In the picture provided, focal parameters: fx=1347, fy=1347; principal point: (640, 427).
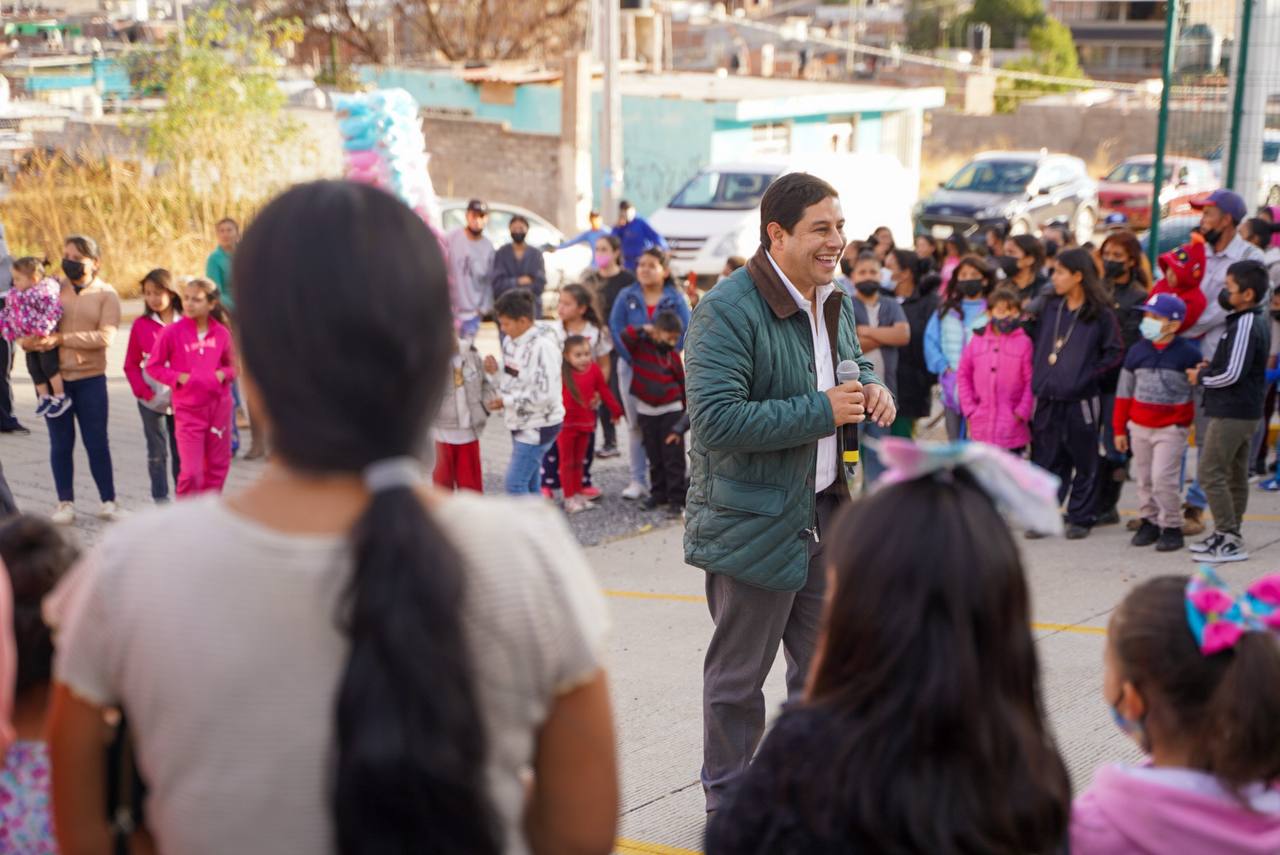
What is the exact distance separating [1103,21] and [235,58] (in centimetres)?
6108

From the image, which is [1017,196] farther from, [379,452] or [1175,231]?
[379,452]

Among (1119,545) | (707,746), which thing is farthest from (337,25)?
(707,746)

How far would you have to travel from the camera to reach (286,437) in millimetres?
1616

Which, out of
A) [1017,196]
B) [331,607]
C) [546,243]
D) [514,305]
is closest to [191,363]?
[514,305]

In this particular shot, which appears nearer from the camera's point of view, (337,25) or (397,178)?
(397,178)

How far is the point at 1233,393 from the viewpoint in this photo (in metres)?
7.05

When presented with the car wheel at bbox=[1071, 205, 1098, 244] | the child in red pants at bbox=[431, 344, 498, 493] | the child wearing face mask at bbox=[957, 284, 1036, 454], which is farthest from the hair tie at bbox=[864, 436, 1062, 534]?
the car wheel at bbox=[1071, 205, 1098, 244]

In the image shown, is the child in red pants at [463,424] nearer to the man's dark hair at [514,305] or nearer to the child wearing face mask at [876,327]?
the man's dark hair at [514,305]

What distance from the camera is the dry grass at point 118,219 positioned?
712 inches

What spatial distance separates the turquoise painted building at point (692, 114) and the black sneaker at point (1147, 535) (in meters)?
19.3

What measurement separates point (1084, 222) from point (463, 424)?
20.4 metres

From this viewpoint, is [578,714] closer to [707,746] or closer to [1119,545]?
[707,746]

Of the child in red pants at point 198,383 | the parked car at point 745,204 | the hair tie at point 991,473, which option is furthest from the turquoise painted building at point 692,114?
the hair tie at point 991,473

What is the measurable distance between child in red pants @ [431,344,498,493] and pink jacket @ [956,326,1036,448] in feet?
9.73
